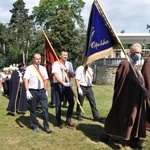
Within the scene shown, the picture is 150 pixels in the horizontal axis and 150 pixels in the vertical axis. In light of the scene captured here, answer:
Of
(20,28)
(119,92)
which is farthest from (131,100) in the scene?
(20,28)

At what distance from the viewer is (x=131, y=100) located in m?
6.10

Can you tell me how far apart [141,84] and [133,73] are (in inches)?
12.2

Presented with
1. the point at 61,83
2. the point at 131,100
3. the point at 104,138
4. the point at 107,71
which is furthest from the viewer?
the point at 107,71

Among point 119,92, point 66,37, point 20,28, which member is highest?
point 20,28

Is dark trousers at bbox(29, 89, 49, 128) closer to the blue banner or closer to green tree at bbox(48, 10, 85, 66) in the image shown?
the blue banner

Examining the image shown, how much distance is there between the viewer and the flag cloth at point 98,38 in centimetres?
648

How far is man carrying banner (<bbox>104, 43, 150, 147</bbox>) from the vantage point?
6.07 metres

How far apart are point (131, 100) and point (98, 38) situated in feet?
5.00

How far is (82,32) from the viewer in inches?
1865

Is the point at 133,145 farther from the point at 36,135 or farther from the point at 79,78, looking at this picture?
the point at 79,78

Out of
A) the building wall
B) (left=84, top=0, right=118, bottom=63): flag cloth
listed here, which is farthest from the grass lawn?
the building wall

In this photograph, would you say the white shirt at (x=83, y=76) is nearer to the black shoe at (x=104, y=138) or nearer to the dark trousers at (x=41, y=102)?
the dark trousers at (x=41, y=102)

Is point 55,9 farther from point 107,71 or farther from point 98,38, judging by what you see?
point 98,38

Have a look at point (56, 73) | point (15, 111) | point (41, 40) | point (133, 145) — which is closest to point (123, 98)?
point (133, 145)
